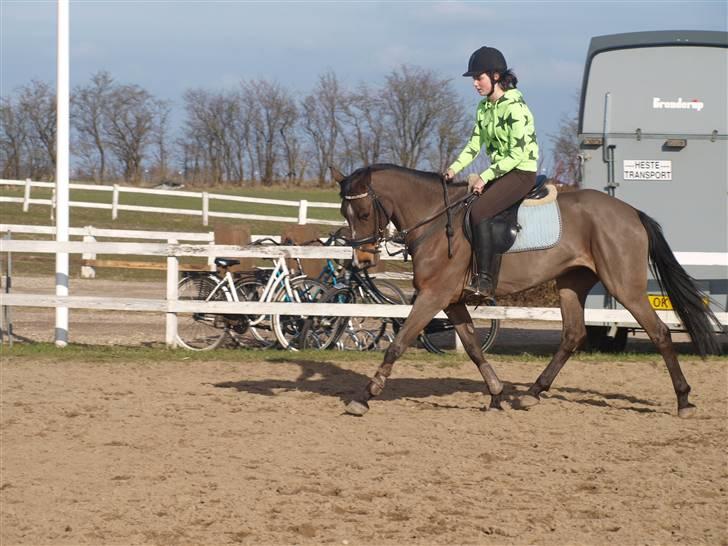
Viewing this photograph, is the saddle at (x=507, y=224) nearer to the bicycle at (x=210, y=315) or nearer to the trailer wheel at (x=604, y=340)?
the trailer wheel at (x=604, y=340)

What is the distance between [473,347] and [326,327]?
4399 mm

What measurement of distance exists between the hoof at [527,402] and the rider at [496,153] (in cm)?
103

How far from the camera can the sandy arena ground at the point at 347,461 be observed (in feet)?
18.8

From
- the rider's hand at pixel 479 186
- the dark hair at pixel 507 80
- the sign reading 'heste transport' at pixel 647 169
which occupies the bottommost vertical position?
the rider's hand at pixel 479 186

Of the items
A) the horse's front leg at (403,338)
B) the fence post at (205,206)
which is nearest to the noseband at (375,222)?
the horse's front leg at (403,338)

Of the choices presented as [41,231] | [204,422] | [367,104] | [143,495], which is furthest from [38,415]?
[367,104]

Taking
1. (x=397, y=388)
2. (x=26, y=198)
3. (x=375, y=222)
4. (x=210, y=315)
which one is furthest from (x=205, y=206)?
(x=375, y=222)

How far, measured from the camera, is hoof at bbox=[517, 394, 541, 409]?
30.7 feet

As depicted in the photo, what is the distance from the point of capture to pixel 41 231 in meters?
23.3

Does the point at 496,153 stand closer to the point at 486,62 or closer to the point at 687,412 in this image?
the point at 486,62

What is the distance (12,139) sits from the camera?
64.2m

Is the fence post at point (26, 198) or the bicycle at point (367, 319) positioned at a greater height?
the fence post at point (26, 198)

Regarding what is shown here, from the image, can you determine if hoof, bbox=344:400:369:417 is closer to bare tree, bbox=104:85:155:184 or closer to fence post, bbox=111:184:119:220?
fence post, bbox=111:184:119:220

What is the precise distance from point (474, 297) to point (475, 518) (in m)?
3.46
